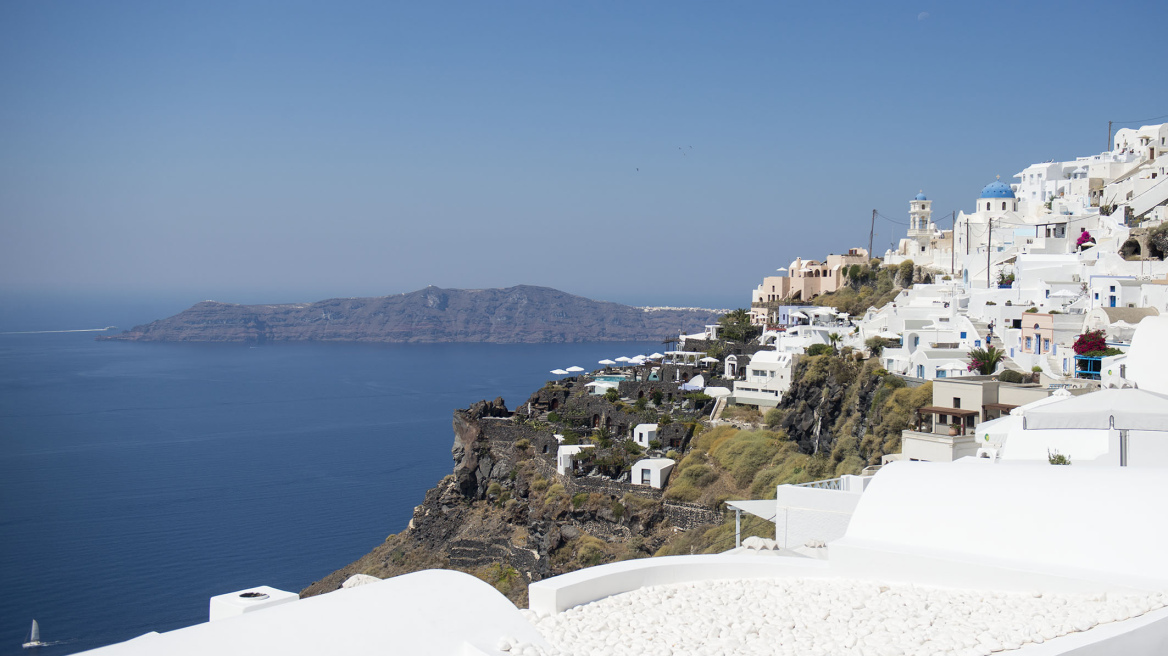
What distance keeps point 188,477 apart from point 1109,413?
160ft

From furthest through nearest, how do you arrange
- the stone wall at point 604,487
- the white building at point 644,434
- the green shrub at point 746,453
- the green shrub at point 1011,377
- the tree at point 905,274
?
the tree at point 905,274 < the white building at point 644,434 < the stone wall at point 604,487 < the green shrub at point 746,453 < the green shrub at point 1011,377

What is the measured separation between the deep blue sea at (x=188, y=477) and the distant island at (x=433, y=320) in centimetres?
4356

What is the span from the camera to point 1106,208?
1291 inches

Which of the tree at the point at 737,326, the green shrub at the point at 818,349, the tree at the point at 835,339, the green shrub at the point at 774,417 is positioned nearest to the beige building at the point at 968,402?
the green shrub at the point at 774,417

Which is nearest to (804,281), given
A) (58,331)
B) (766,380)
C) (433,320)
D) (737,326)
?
(737,326)

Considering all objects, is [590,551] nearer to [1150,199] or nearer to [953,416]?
[953,416]

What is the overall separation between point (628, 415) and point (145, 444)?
41647 millimetres

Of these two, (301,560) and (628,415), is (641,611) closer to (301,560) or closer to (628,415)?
(628,415)

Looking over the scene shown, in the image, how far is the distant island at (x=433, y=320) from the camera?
147750mm

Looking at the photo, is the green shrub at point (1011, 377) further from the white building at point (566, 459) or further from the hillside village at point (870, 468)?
the white building at point (566, 459)

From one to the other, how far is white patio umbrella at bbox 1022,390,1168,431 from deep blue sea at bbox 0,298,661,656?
25.0 meters

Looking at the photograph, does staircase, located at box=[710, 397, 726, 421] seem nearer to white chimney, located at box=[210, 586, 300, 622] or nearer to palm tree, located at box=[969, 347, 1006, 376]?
palm tree, located at box=[969, 347, 1006, 376]

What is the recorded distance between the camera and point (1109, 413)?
10117 mm

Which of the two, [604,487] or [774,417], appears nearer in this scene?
[604,487]
